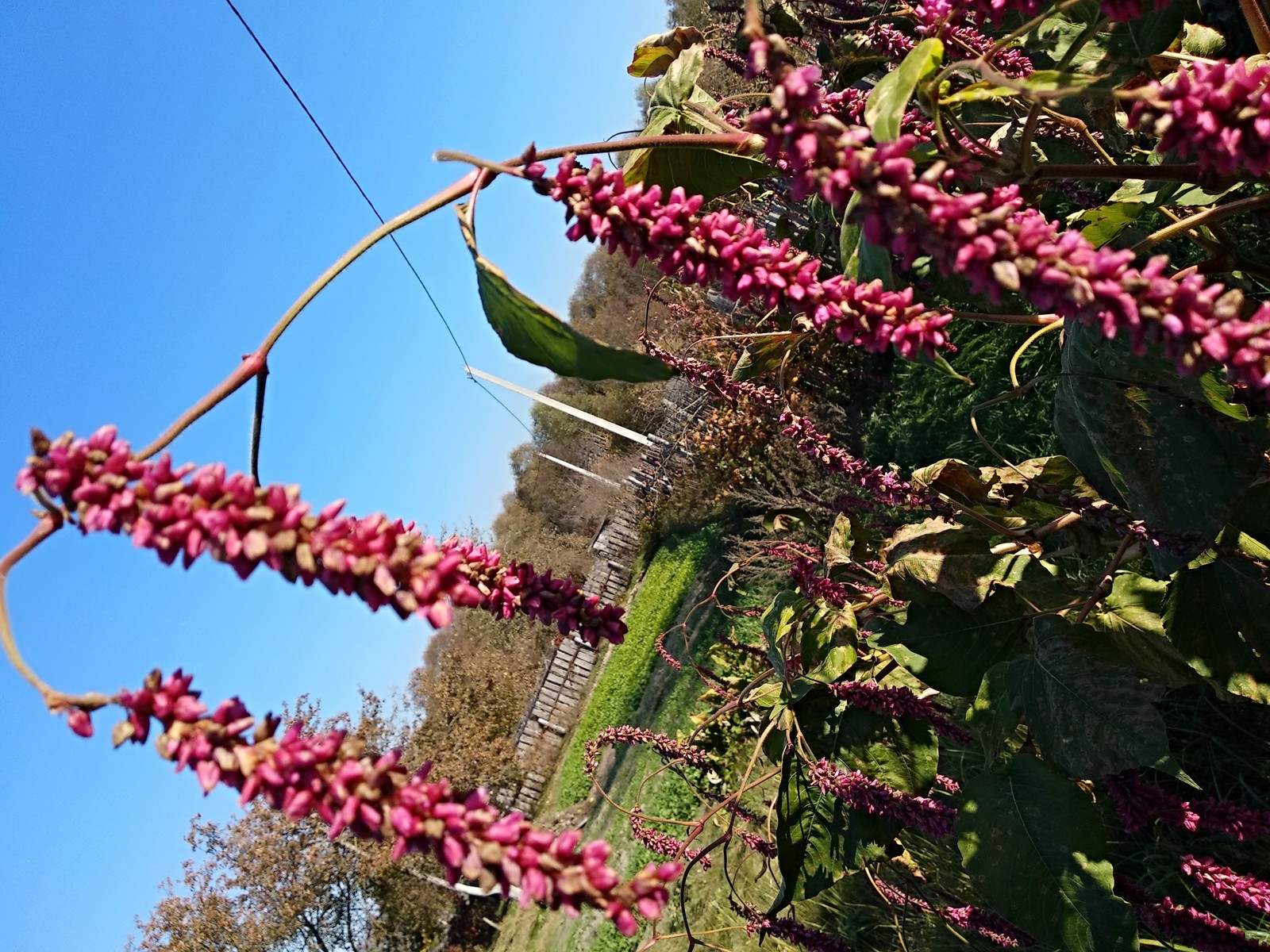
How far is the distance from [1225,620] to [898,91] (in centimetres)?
167

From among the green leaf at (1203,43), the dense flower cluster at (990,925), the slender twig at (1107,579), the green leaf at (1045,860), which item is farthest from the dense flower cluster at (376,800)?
the green leaf at (1203,43)

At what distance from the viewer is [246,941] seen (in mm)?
18812

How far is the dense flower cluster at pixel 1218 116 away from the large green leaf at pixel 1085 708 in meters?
1.61

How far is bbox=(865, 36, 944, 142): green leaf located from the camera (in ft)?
3.41

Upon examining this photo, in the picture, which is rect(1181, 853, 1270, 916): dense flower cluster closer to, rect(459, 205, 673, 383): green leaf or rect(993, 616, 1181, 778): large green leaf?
rect(993, 616, 1181, 778): large green leaf

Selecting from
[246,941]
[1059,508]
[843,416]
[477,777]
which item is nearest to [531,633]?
[477,777]

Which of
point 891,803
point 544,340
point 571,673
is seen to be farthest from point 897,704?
point 571,673

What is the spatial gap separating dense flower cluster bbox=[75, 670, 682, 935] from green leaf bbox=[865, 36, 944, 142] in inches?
33.9

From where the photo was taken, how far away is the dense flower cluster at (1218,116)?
35.2 inches

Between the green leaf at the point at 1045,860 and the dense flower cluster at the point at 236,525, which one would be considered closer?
the dense flower cluster at the point at 236,525

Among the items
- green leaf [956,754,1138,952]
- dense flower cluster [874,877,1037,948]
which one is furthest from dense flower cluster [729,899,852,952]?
green leaf [956,754,1138,952]

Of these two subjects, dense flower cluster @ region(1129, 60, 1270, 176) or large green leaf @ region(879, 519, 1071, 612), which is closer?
dense flower cluster @ region(1129, 60, 1270, 176)

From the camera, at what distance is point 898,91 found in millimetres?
1104

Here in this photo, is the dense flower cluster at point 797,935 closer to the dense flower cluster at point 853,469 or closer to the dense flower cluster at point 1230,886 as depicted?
the dense flower cluster at point 1230,886
